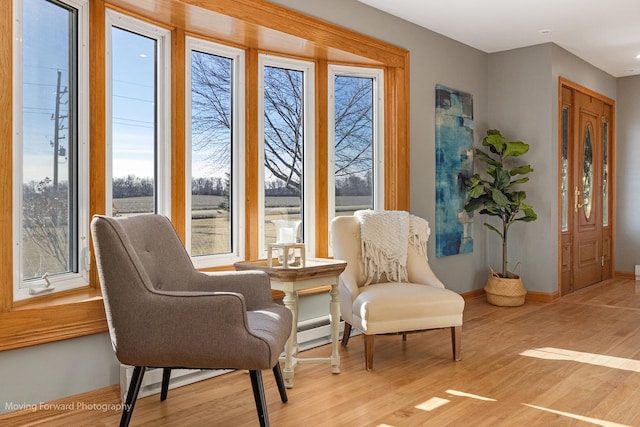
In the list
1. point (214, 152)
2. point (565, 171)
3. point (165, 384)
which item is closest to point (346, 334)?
point (165, 384)

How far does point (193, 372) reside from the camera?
3.06 meters

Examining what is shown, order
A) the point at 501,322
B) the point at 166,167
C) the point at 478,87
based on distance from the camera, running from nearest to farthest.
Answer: the point at 166,167 < the point at 501,322 < the point at 478,87

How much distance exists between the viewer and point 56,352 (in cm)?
261

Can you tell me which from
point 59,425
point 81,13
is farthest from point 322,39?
point 59,425

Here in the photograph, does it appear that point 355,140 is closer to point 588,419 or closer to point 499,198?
point 499,198

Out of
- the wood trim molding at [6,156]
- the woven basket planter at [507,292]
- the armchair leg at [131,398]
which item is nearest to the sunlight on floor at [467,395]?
the armchair leg at [131,398]

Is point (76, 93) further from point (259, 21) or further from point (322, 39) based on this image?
point (322, 39)

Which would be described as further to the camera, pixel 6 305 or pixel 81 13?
pixel 81 13

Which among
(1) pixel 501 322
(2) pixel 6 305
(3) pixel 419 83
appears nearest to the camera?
(2) pixel 6 305

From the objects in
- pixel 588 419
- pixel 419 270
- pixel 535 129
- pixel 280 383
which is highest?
pixel 535 129

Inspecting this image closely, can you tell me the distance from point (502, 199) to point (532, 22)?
5.14ft

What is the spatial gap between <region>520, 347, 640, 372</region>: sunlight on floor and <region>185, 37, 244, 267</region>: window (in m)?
2.09

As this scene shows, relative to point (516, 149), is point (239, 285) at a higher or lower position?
lower

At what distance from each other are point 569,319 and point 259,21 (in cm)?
343
